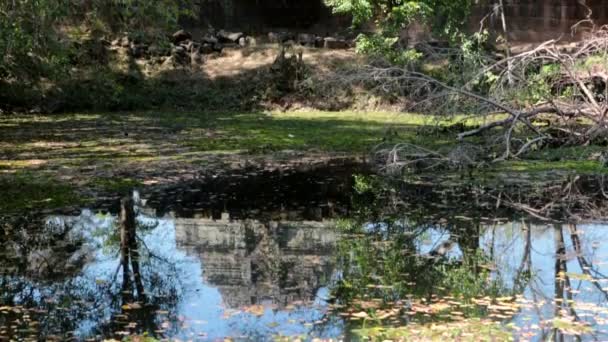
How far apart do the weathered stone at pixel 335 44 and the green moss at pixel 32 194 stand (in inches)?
551

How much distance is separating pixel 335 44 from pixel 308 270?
17.5 metres

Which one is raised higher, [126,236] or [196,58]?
[196,58]

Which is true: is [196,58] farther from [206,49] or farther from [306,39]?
[306,39]

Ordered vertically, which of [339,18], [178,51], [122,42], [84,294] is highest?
[339,18]

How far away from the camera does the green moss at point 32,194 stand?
9812 mm

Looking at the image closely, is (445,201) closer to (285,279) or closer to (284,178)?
(284,178)

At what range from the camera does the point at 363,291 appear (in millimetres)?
Answer: 6801

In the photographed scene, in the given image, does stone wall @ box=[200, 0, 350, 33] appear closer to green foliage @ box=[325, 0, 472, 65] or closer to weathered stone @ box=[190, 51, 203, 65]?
weathered stone @ box=[190, 51, 203, 65]

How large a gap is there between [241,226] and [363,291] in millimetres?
2752

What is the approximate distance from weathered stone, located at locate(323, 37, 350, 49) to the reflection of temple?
50.9ft

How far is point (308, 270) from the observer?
747 cm

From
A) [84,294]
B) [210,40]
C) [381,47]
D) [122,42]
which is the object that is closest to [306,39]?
[210,40]

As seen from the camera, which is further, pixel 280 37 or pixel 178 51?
pixel 280 37

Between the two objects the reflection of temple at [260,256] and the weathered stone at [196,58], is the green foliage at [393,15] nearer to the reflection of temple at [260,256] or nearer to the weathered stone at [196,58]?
the weathered stone at [196,58]
